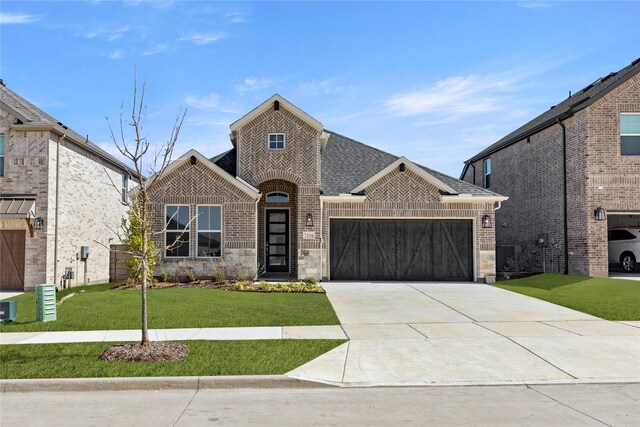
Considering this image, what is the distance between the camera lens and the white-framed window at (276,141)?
65.5ft

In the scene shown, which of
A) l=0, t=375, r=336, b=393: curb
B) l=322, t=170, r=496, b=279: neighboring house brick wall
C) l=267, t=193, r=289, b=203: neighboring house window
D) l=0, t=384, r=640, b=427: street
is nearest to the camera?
l=0, t=384, r=640, b=427: street

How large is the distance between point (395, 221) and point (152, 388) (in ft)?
46.0

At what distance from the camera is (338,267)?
64.7 feet

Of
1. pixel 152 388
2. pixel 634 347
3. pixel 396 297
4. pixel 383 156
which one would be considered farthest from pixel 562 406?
pixel 383 156

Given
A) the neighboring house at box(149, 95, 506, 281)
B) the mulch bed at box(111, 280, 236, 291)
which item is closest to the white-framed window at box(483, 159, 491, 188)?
the neighboring house at box(149, 95, 506, 281)

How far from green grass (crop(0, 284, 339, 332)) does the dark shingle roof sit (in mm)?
6143

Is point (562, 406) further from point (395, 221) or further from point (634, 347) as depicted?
point (395, 221)

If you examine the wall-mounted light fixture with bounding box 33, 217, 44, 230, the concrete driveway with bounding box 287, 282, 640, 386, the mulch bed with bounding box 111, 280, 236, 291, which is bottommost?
the concrete driveway with bounding box 287, 282, 640, 386

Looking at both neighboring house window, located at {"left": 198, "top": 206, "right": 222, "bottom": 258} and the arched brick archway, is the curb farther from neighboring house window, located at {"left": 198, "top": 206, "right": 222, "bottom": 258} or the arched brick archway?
the arched brick archway

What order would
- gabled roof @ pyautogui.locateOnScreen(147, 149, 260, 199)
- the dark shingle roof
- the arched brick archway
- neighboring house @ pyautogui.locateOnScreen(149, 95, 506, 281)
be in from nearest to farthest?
gabled roof @ pyautogui.locateOnScreen(147, 149, 260, 199) < neighboring house @ pyautogui.locateOnScreen(149, 95, 506, 281) < the dark shingle roof < the arched brick archway

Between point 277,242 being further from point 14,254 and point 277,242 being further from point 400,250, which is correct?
point 14,254

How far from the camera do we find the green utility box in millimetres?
11172

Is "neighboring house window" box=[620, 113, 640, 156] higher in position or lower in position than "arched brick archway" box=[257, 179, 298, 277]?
higher

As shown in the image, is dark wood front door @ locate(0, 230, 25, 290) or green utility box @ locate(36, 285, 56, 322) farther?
dark wood front door @ locate(0, 230, 25, 290)
